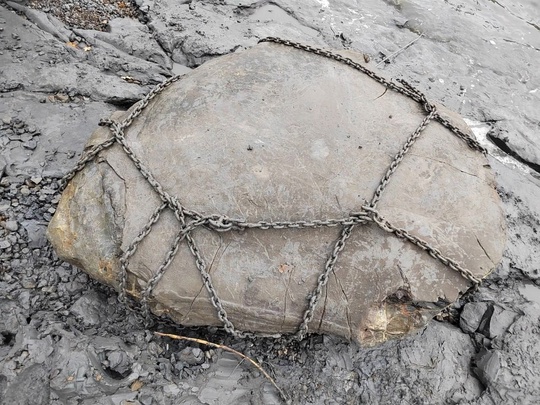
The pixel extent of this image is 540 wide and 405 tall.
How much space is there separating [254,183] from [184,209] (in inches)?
13.3

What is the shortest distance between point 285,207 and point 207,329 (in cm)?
88

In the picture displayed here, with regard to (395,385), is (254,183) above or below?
above

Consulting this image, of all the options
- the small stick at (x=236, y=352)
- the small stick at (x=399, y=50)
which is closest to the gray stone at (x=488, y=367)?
the small stick at (x=236, y=352)

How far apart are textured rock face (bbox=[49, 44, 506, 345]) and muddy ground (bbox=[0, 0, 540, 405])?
1.29 ft

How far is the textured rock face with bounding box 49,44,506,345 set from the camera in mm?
2201

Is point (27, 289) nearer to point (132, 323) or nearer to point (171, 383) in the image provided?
point (132, 323)

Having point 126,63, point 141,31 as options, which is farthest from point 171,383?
point 141,31

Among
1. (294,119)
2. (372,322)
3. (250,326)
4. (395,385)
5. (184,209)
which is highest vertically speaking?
(294,119)

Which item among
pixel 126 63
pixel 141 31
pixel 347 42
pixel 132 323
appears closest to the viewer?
pixel 132 323

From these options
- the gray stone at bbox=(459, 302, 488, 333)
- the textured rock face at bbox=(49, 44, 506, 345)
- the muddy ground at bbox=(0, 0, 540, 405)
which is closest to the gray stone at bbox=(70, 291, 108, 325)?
the muddy ground at bbox=(0, 0, 540, 405)

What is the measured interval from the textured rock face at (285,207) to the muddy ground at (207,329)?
0.39 meters

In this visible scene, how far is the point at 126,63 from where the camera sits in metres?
4.00

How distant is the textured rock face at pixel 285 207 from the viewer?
2.20 metres

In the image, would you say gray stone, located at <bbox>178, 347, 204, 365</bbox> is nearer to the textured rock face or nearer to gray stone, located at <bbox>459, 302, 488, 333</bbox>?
the textured rock face
